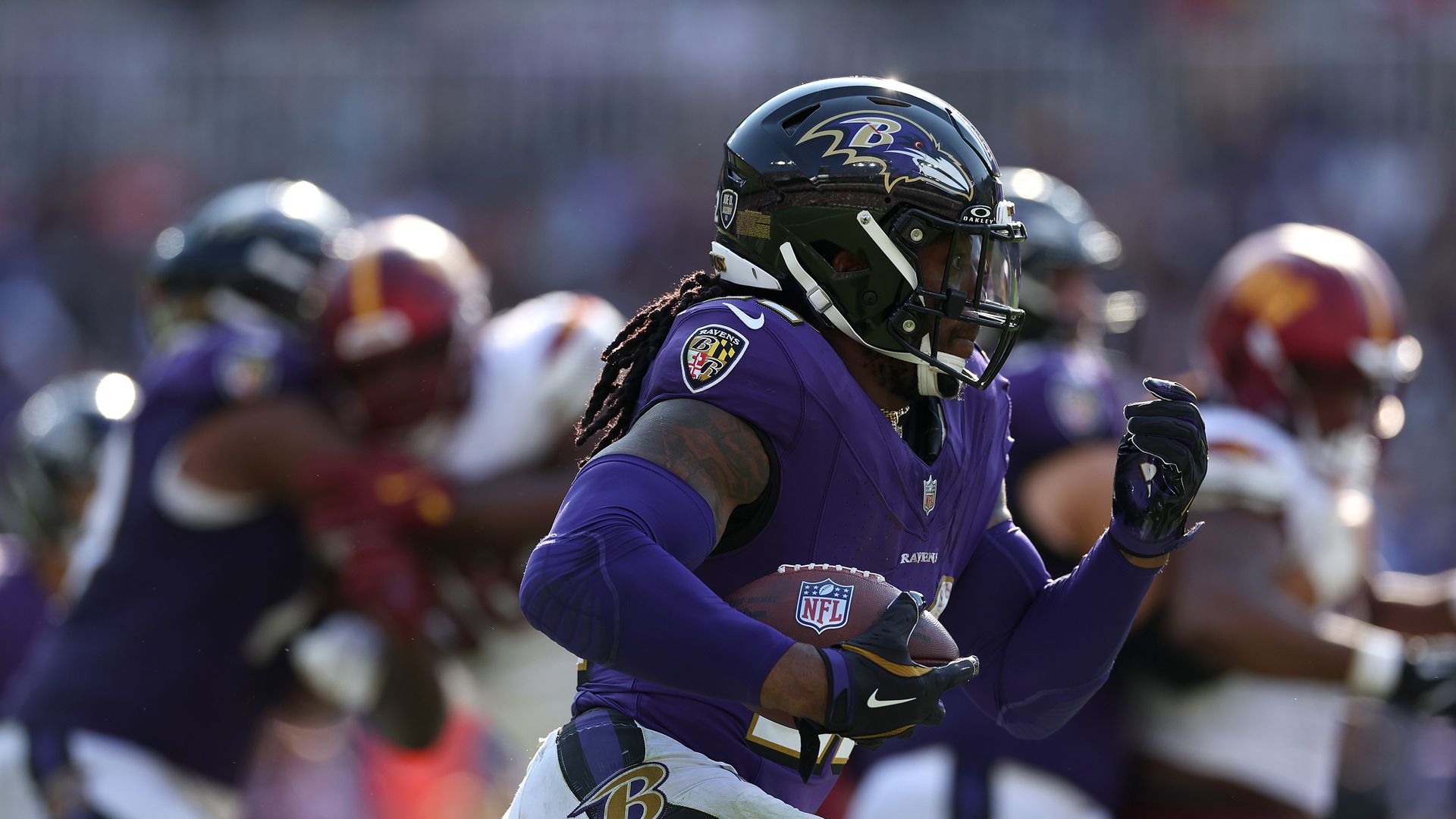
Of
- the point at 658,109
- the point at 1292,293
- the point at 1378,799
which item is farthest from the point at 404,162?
the point at 1292,293

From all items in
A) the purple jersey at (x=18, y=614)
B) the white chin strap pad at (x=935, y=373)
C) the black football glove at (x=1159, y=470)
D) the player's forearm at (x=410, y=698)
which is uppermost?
the white chin strap pad at (x=935, y=373)

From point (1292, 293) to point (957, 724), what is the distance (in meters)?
1.65

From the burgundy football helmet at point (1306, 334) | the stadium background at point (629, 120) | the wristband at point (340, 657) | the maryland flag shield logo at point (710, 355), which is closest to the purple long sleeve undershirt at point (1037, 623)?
the maryland flag shield logo at point (710, 355)

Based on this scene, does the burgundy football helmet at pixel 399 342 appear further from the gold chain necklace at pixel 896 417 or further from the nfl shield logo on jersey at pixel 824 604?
the nfl shield logo on jersey at pixel 824 604

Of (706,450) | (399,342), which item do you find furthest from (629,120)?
(706,450)

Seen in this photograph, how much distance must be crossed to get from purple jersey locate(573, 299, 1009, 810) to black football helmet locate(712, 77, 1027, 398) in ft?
0.40

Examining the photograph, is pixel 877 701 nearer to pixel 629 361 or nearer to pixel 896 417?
pixel 896 417

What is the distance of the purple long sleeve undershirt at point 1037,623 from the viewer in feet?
9.94

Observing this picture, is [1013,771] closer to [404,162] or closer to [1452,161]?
[1452,161]

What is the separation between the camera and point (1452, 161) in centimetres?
1422

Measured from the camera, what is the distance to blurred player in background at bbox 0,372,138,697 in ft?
22.9

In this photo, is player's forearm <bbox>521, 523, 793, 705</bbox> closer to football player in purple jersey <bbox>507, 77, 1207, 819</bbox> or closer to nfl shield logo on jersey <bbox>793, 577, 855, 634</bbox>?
football player in purple jersey <bbox>507, 77, 1207, 819</bbox>

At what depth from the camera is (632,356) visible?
2.96 m

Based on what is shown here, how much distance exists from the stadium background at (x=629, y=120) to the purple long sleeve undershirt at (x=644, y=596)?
11553mm
